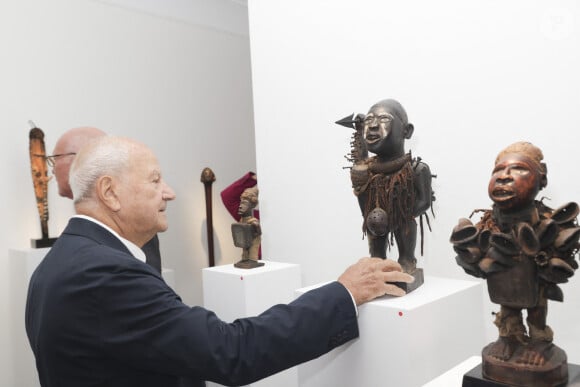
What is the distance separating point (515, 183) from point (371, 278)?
510mm

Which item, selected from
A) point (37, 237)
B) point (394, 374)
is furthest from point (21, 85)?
point (394, 374)

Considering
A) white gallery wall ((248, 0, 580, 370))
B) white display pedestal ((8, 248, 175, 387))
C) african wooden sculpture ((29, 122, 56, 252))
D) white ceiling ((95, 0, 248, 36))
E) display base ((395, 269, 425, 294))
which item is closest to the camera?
display base ((395, 269, 425, 294))

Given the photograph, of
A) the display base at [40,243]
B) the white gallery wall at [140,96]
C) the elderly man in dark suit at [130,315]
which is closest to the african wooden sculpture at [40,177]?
the display base at [40,243]

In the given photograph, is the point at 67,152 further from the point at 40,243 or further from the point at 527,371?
the point at 527,371

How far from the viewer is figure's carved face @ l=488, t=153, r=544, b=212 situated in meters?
1.25

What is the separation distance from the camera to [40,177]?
343 centimetres

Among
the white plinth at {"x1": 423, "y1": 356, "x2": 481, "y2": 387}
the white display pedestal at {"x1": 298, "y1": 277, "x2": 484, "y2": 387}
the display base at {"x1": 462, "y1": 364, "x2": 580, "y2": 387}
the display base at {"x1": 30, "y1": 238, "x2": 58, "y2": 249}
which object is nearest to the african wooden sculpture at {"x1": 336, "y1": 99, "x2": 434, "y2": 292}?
the white display pedestal at {"x1": 298, "y1": 277, "x2": 484, "y2": 387}

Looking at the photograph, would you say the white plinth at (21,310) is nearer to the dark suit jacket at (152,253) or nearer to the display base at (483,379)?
the dark suit jacket at (152,253)

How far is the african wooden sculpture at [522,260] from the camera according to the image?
4.03 feet

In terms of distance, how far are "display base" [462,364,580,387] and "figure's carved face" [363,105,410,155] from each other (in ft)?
2.46

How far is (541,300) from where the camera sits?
1.28 meters

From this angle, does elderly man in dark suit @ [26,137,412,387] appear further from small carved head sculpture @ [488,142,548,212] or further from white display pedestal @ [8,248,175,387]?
white display pedestal @ [8,248,175,387]

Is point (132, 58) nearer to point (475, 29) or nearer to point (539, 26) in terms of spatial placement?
point (475, 29)

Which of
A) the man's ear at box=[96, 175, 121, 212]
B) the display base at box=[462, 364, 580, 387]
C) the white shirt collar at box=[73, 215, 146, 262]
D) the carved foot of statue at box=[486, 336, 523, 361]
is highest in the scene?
the man's ear at box=[96, 175, 121, 212]
